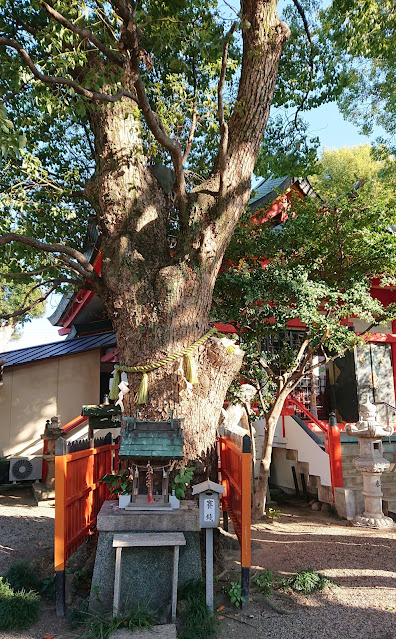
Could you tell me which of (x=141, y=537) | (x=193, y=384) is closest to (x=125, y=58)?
(x=193, y=384)

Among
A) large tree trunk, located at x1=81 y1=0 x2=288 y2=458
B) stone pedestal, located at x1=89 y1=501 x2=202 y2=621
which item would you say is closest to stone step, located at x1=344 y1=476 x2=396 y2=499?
large tree trunk, located at x1=81 y1=0 x2=288 y2=458

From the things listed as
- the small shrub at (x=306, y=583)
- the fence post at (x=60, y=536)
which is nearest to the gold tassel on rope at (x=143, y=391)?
the fence post at (x=60, y=536)

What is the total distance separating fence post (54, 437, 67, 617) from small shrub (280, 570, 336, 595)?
2.17 m

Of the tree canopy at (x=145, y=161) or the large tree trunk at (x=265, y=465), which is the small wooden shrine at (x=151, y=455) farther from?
the large tree trunk at (x=265, y=465)

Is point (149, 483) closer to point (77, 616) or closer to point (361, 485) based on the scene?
point (77, 616)

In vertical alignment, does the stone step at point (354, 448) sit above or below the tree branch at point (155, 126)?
below

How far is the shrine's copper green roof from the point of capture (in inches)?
167

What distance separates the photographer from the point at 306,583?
471 centimetres

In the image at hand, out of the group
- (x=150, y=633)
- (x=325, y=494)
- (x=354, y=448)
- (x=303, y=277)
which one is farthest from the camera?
(x=354, y=448)

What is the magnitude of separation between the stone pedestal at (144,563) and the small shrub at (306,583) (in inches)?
43.6

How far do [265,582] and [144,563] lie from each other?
138 cm

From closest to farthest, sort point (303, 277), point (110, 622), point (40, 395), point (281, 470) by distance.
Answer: point (110, 622) → point (303, 277) → point (281, 470) → point (40, 395)

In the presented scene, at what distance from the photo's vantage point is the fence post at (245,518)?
4.34 metres

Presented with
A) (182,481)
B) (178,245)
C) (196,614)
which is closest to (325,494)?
(182,481)
